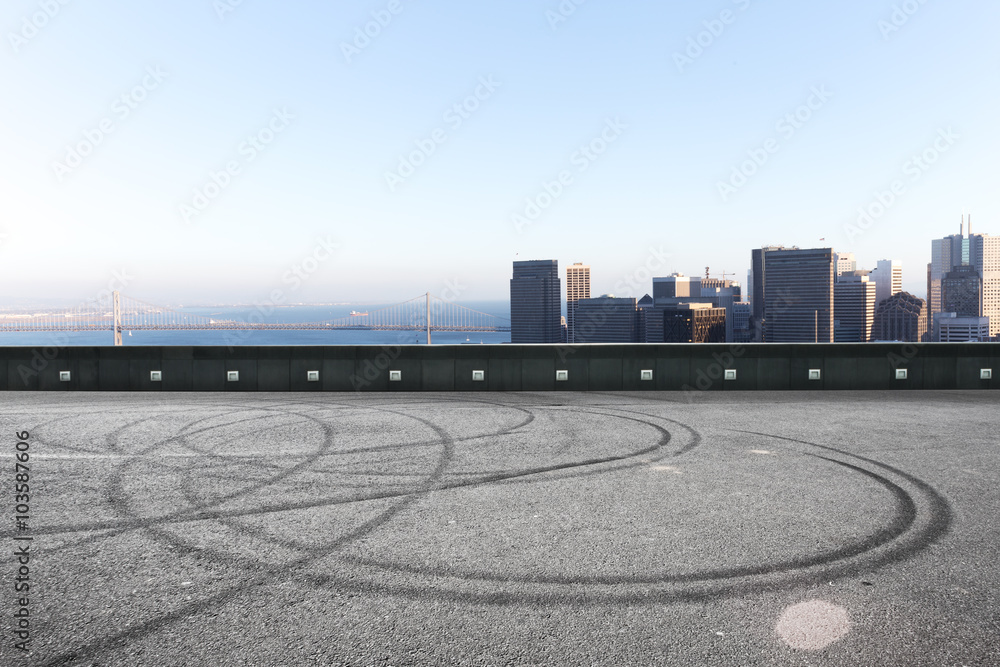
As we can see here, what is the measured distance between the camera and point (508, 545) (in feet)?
17.8

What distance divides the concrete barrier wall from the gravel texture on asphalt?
486 cm

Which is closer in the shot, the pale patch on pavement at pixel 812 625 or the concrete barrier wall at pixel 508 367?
the pale patch on pavement at pixel 812 625

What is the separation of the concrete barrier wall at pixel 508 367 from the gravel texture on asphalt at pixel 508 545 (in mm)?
4855

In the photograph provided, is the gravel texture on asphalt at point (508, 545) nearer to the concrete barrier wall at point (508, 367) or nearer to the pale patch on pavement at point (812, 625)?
the pale patch on pavement at point (812, 625)

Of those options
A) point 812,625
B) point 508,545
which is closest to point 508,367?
point 508,545

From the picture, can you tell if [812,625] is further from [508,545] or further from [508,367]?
[508,367]

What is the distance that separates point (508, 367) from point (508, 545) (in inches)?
395

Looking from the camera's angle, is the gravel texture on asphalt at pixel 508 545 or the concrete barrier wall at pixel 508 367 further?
the concrete barrier wall at pixel 508 367

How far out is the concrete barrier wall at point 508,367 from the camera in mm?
15164

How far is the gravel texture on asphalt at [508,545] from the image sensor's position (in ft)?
12.8

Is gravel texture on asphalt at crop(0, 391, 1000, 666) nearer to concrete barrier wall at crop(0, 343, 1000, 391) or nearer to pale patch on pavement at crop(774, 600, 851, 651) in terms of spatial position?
pale patch on pavement at crop(774, 600, 851, 651)

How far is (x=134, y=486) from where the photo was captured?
23.4 feet

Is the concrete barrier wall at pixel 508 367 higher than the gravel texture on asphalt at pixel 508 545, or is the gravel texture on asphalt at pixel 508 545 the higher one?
the concrete barrier wall at pixel 508 367

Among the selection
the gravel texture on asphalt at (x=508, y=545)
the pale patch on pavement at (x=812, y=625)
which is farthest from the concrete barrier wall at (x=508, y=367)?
the pale patch on pavement at (x=812, y=625)
